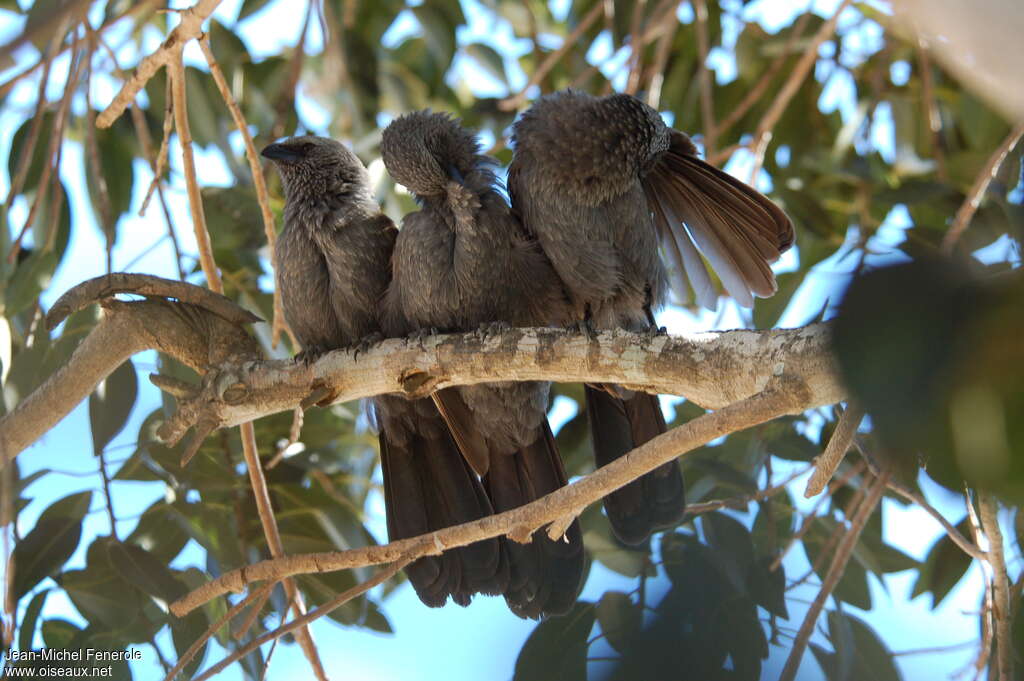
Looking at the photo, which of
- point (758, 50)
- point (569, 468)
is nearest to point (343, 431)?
point (569, 468)

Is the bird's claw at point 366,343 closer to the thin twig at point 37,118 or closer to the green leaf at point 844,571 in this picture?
the thin twig at point 37,118

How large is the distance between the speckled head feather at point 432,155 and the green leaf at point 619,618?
1.18 meters

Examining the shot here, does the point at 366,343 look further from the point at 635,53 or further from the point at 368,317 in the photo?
the point at 635,53

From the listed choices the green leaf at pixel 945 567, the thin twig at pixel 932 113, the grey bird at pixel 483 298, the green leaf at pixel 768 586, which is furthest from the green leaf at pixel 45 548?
the thin twig at pixel 932 113

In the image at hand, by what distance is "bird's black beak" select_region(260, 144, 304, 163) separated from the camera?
312 cm

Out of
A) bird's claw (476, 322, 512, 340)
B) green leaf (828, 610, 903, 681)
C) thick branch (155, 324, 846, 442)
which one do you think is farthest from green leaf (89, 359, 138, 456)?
green leaf (828, 610, 903, 681)

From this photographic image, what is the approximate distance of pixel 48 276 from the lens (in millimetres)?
2971

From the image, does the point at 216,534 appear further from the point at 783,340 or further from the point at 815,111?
the point at 815,111

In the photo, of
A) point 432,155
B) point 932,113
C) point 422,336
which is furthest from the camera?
point 932,113

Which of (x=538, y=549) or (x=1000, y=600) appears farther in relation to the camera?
(x=538, y=549)

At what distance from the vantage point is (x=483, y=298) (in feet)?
8.95

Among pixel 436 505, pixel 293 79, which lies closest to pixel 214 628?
pixel 436 505

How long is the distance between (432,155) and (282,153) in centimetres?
56

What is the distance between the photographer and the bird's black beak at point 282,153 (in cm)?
312
